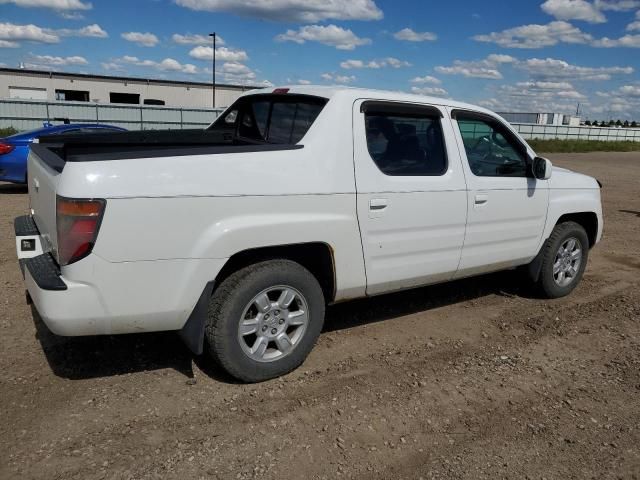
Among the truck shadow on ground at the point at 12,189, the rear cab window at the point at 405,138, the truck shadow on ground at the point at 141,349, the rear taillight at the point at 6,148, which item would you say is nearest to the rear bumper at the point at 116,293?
the truck shadow on ground at the point at 141,349

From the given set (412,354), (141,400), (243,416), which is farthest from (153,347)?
(412,354)

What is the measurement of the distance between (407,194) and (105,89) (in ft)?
164

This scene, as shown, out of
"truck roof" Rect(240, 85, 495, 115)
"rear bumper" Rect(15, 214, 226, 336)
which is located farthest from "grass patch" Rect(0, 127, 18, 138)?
"rear bumper" Rect(15, 214, 226, 336)

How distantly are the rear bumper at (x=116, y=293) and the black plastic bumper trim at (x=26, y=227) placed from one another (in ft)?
1.33

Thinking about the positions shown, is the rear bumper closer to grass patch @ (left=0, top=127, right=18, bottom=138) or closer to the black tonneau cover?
the black tonneau cover

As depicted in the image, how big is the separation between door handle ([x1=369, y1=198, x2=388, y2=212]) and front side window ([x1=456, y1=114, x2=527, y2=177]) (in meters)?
1.02

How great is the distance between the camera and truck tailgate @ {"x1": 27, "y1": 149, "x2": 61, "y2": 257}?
10.4ft

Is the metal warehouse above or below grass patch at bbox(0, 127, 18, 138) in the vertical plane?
above

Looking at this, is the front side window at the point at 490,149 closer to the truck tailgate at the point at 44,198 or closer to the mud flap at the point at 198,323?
the mud flap at the point at 198,323

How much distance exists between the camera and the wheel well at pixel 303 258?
11.6ft

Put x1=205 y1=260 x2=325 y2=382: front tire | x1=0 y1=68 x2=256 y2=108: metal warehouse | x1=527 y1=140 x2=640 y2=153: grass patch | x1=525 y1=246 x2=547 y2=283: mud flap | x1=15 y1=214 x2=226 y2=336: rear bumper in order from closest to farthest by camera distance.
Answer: x1=15 y1=214 x2=226 y2=336: rear bumper → x1=205 y1=260 x2=325 y2=382: front tire → x1=525 y1=246 x2=547 y2=283: mud flap → x1=527 y1=140 x2=640 y2=153: grass patch → x1=0 y1=68 x2=256 y2=108: metal warehouse

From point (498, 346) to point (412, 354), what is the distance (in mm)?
764

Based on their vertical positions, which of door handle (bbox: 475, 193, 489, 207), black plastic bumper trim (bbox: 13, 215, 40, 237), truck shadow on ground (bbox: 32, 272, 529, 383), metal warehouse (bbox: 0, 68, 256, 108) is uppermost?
metal warehouse (bbox: 0, 68, 256, 108)

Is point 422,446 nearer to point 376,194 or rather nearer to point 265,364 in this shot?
point 265,364
